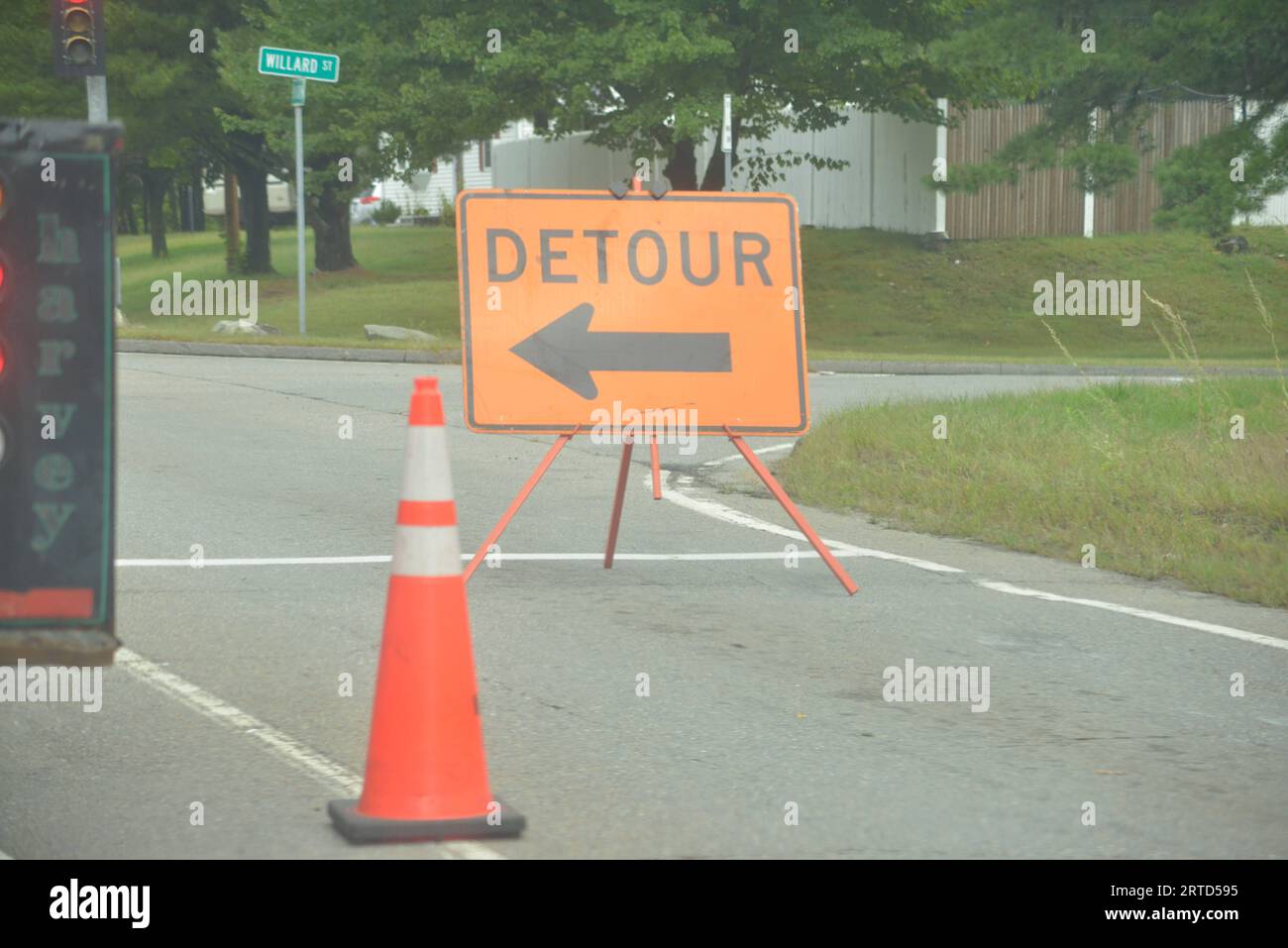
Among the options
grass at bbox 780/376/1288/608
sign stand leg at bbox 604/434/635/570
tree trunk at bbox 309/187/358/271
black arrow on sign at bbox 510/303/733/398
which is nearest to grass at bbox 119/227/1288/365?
tree trunk at bbox 309/187/358/271

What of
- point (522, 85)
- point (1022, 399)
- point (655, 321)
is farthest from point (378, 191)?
point (655, 321)

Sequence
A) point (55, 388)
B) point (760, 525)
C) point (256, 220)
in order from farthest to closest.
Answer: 1. point (256, 220)
2. point (760, 525)
3. point (55, 388)

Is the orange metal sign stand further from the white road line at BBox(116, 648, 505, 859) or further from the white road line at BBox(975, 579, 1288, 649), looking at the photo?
the white road line at BBox(116, 648, 505, 859)

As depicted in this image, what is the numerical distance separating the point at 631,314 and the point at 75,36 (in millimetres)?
9961

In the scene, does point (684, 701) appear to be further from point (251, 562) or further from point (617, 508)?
point (251, 562)

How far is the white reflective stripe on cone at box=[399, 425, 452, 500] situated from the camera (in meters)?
4.95

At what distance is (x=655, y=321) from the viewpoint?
344 inches

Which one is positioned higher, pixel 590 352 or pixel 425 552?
pixel 590 352

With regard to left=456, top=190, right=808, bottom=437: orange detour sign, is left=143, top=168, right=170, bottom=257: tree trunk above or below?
above

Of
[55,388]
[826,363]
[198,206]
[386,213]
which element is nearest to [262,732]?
[55,388]

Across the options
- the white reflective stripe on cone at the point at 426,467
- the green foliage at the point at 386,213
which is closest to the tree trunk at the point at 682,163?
the white reflective stripe on cone at the point at 426,467

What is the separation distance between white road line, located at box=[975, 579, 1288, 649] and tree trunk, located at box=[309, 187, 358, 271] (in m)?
34.0

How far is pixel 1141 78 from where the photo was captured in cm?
2631

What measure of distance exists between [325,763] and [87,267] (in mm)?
1613
